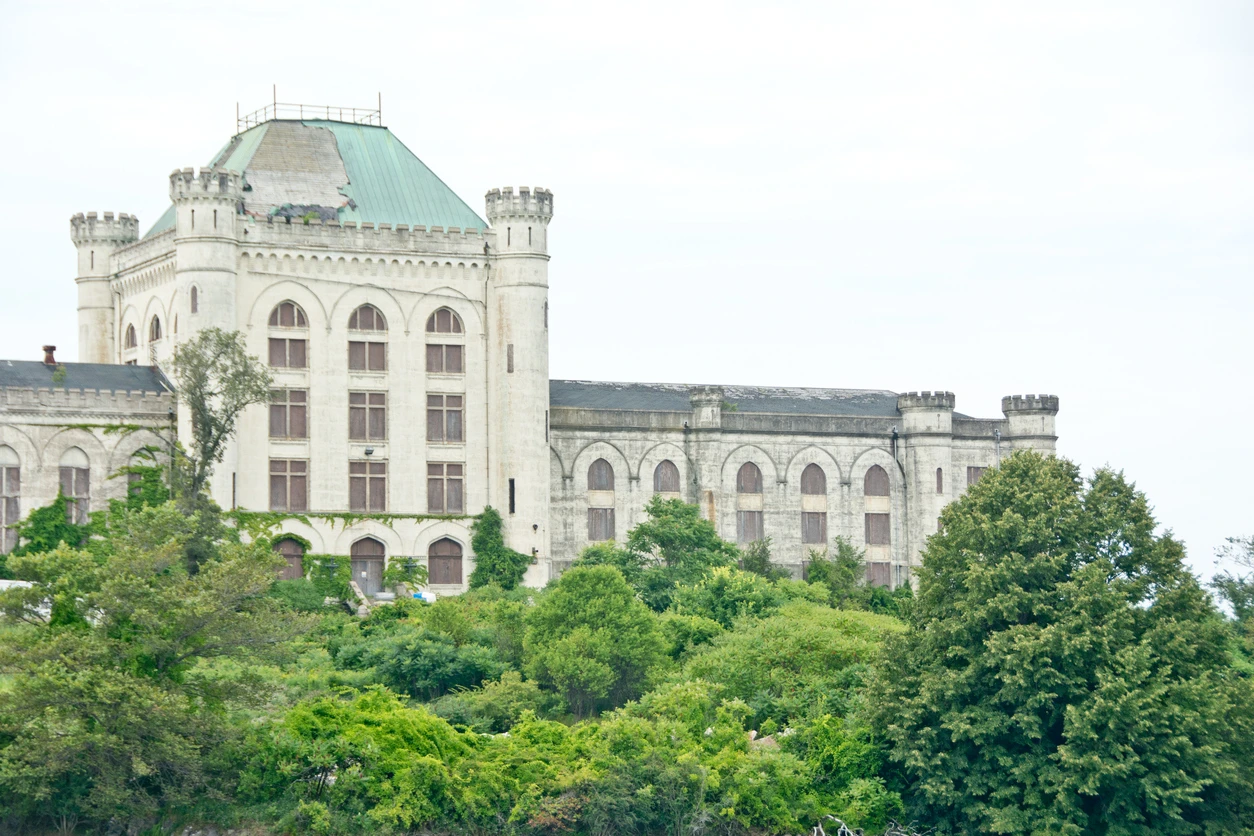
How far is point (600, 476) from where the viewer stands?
249 ft

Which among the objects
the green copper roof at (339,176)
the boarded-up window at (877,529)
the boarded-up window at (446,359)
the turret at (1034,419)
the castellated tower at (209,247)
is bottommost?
the boarded-up window at (877,529)

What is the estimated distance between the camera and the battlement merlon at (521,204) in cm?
7356

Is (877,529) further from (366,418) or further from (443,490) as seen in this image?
(366,418)

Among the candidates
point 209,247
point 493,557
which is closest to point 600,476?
point 493,557

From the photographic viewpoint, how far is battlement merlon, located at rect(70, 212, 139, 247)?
77.8 m

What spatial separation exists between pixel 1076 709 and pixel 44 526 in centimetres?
3433

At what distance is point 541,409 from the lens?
73.3 m

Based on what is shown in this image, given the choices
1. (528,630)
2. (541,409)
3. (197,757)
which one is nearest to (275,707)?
(197,757)

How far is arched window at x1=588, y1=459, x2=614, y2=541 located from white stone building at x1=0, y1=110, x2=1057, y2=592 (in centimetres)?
10

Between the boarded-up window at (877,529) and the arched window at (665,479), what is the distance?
759 centimetres

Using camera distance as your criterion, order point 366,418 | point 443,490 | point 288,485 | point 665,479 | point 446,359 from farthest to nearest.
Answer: point 665,479 < point 446,359 < point 443,490 < point 366,418 < point 288,485

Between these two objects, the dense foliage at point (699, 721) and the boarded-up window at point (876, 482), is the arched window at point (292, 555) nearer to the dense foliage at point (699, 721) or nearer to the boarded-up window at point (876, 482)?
the dense foliage at point (699, 721)

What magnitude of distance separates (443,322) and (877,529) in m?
18.0

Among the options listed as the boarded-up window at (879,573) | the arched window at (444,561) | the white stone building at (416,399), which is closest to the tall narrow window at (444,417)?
the white stone building at (416,399)
